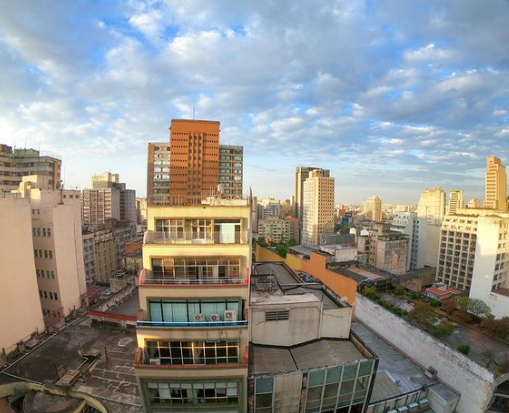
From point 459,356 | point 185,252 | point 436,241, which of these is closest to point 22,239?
point 185,252

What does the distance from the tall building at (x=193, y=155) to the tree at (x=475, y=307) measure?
66.5 meters

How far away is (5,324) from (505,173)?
14648cm

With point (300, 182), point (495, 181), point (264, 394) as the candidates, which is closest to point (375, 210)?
point (300, 182)

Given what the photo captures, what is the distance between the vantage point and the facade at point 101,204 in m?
108

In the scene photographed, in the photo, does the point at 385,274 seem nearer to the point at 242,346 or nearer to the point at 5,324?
the point at 242,346

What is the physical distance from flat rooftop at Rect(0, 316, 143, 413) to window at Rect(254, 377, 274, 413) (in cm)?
776

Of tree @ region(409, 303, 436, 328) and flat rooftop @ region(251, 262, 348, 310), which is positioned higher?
flat rooftop @ region(251, 262, 348, 310)

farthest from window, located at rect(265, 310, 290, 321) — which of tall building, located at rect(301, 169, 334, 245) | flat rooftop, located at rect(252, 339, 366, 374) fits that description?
tall building, located at rect(301, 169, 334, 245)

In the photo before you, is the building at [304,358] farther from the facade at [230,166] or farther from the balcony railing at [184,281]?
the facade at [230,166]

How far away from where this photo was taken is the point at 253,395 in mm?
16438

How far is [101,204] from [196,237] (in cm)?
10683

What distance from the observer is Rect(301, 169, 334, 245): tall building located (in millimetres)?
118062

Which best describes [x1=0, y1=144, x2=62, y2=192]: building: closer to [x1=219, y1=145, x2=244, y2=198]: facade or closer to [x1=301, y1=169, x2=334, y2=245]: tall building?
[x1=219, y1=145, x2=244, y2=198]: facade

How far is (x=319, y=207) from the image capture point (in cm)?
11825
